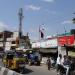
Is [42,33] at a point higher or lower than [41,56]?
higher

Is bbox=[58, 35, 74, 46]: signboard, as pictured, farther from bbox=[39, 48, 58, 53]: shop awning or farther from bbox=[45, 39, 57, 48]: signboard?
bbox=[45, 39, 57, 48]: signboard

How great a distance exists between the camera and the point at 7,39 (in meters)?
104

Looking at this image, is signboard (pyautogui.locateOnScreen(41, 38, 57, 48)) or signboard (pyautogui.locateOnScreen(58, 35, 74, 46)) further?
signboard (pyautogui.locateOnScreen(41, 38, 57, 48))

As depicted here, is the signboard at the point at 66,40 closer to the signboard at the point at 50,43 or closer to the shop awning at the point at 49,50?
the shop awning at the point at 49,50

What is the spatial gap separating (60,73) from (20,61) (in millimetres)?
6186

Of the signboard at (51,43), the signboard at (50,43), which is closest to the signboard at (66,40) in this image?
the signboard at (51,43)

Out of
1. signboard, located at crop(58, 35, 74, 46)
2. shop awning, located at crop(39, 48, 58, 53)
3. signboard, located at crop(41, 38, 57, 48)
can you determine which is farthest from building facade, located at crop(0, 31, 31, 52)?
signboard, located at crop(58, 35, 74, 46)

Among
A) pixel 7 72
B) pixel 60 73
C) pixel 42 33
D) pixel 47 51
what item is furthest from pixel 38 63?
pixel 7 72

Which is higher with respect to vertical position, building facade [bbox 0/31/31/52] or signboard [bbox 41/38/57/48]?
building facade [bbox 0/31/31/52]

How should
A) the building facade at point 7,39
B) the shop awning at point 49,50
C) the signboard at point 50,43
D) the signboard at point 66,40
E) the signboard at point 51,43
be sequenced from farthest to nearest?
the building facade at point 7,39 → the signboard at point 50,43 → the signboard at point 51,43 → the shop awning at point 49,50 → the signboard at point 66,40

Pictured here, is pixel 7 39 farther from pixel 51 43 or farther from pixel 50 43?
pixel 51 43

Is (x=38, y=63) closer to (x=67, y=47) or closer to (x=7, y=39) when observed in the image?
(x=67, y=47)

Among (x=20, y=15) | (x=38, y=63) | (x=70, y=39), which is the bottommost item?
(x=38, y=63)

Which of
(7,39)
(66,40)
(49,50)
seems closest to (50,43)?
(49,50)
